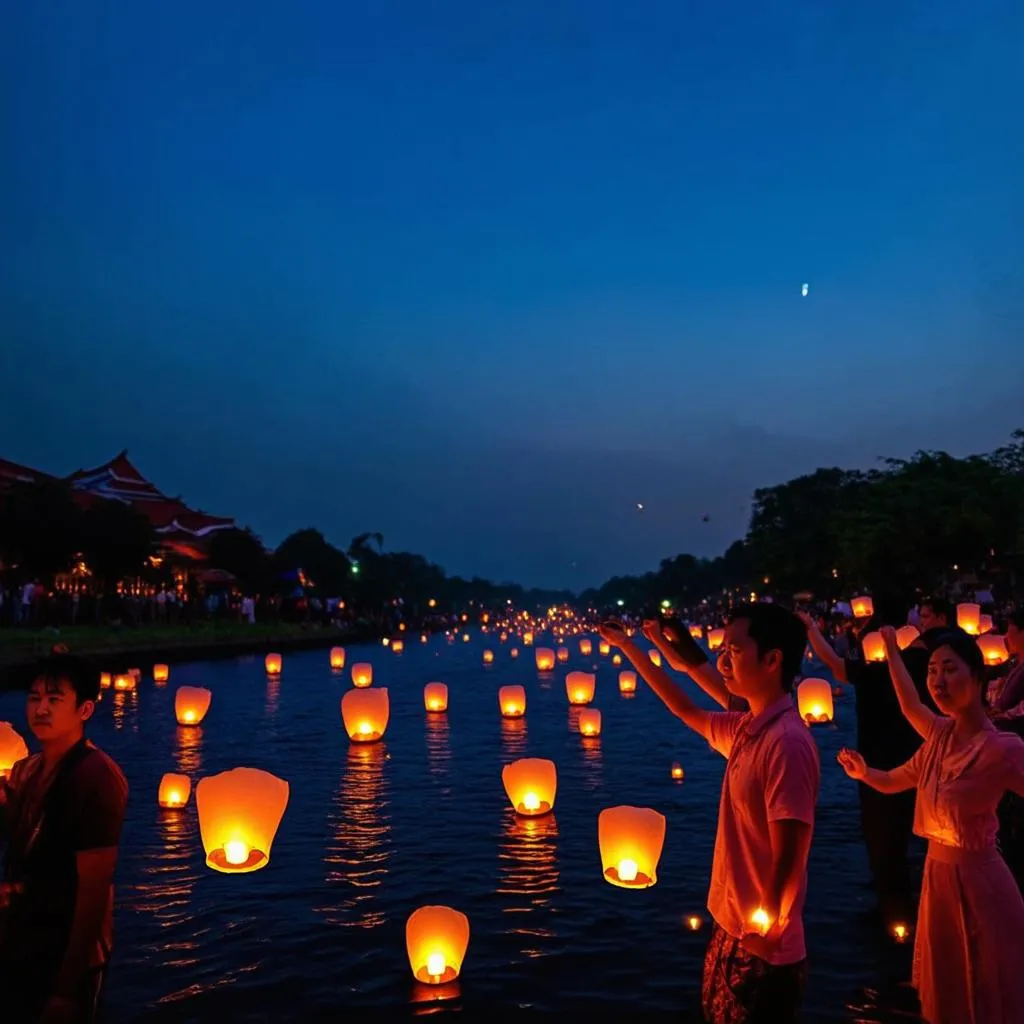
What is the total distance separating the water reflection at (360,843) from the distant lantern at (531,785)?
130 centimetres

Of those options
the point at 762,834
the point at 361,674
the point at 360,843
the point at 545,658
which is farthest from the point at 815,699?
the point at 545,658

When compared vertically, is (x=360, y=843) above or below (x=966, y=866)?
below

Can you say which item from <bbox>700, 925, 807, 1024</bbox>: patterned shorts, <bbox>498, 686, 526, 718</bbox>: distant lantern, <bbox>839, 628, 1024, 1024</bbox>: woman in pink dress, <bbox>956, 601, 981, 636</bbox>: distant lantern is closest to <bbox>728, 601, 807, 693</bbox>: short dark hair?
<bbox>700, 925, 807, 1024</bbox>: patterned shorts

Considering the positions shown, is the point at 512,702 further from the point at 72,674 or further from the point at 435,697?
the point at 72,674

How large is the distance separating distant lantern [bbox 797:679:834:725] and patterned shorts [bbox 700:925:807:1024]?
11.0 metres

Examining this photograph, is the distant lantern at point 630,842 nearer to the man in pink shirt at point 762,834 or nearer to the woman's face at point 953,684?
the woman's face at point 953,684

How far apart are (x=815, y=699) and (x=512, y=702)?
6.81 metres

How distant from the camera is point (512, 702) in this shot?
1939 cm

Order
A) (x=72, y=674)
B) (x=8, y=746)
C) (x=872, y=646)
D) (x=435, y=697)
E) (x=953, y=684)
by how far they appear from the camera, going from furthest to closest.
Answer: (x=435, y=697) → (x=8, y=746) → (x=872, y=646) → (x=953, y=684) → (x=72, y=674)

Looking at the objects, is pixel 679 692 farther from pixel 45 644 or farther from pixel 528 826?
pixel 45 644

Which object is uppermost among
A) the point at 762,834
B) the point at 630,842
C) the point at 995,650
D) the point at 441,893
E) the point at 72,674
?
the point at 72,674

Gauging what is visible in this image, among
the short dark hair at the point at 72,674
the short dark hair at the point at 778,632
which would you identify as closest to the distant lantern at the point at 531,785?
the short dark hair at the point at 72,674

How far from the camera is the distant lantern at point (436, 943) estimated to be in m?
6.01

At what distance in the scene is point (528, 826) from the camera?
398 inches
